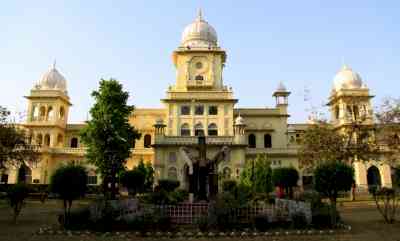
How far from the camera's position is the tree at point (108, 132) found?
30234 mm

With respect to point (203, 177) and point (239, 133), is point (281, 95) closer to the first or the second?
point (239, 133)

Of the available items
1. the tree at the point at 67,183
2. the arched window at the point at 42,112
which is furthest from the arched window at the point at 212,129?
the tree at the point at 67,183

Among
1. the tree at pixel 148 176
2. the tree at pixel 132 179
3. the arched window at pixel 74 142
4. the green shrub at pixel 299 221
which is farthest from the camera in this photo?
the arched window at pixel 74 142

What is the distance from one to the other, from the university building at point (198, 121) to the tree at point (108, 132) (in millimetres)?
10559

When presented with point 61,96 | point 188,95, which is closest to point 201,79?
point 188,95

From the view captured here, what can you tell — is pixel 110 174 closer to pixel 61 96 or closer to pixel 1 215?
pixel 1 215

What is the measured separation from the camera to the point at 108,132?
30.4m

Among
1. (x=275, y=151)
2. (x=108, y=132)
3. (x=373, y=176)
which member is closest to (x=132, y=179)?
(x=108, y=132)

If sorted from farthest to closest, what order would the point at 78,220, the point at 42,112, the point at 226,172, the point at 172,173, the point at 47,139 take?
the point at 42,112, the point at 47,139, the point at 226,172, the point at 172,173, the point at 78,220

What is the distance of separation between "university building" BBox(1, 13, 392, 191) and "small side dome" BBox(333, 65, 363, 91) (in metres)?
0.14

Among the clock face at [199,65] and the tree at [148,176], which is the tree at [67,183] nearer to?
the tree at [148,176]

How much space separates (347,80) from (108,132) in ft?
126

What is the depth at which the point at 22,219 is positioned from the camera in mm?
20094

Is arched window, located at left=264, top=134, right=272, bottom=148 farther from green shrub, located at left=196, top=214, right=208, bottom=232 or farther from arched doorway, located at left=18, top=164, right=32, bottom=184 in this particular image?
green shrub, located at left=196, top=214, right=208, bottom=232
